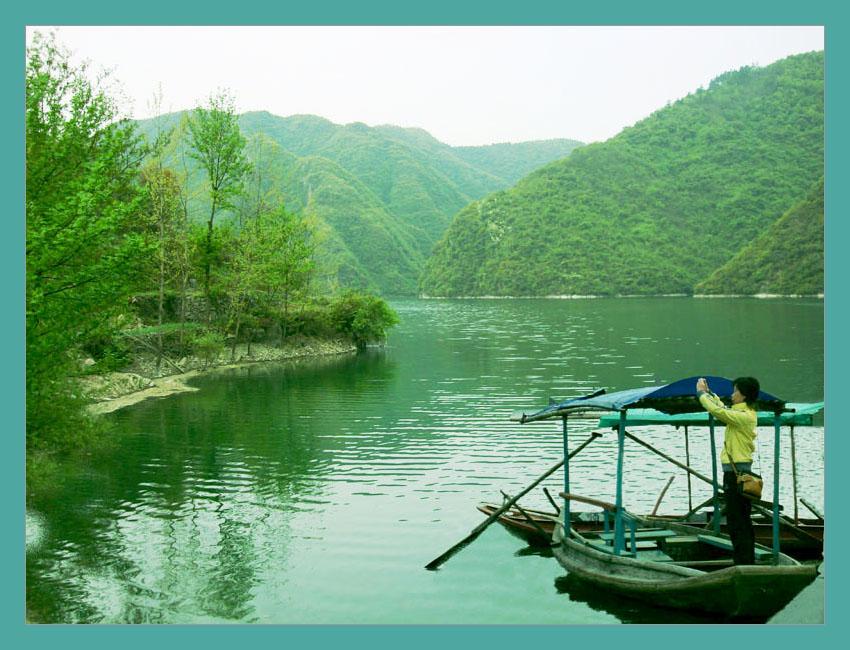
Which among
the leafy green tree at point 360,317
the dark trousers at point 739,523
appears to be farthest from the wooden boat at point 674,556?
the leafy green tree at point 360,317

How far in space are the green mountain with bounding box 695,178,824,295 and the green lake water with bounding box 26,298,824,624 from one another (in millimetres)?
113762

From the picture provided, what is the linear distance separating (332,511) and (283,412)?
46.1 feet

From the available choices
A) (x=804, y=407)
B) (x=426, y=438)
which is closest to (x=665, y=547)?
(x=804, y=407)

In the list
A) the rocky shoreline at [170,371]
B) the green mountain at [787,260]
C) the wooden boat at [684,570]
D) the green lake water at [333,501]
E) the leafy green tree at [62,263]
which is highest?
the green mountain at [787,260]

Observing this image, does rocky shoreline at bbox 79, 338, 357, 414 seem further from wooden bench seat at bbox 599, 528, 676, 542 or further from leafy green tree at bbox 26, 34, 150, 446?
wooden bench seat at bbox 599, 528, 676, 542

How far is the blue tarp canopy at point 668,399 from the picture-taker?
37.5 ft

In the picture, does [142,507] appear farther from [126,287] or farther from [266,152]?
[266,152]

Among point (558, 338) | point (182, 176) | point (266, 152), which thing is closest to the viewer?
point (182, 176)

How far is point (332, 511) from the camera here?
16578mm

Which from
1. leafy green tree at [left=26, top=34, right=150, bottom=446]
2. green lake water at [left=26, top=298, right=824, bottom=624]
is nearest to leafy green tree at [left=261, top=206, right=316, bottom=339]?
green lake water at [left=26, top=298, right=824, bottom=624]

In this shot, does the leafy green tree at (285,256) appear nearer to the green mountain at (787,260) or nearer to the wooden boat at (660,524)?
the wooden boat at (660,524)

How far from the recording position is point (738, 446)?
1027 cm

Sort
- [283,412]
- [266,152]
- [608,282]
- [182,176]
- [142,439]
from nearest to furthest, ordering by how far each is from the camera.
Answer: [142,439], [283,412], [182,176], [266,152], [608,282]

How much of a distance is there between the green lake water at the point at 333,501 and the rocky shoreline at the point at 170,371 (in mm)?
1469
